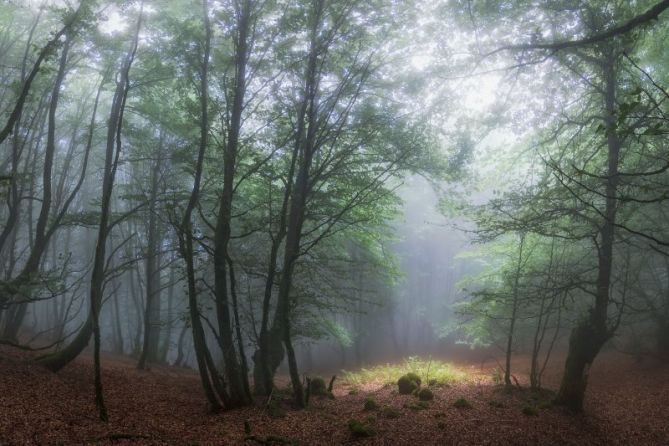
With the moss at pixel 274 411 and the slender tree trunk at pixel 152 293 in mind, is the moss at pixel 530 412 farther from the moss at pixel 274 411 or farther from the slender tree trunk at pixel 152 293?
the slender tree trunk at pixel 152 293

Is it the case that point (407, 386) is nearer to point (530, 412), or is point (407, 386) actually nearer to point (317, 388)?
point (317, 388)

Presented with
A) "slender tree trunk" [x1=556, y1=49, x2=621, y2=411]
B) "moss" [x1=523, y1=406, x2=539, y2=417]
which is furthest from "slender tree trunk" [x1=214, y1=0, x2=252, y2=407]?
"slender tree trunk" [x1=556, y1=49, x2=621, y2=411]

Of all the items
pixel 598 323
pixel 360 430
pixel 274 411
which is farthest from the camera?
pixel 598 323

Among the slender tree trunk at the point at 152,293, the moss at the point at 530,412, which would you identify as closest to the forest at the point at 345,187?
the moss at the point at 530,412

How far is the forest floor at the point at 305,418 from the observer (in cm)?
524

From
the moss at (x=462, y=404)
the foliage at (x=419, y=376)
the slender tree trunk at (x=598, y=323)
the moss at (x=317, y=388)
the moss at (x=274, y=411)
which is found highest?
the slender tree trunk at (x=598, y=323)

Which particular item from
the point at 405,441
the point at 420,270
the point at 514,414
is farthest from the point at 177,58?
the point at 420,270

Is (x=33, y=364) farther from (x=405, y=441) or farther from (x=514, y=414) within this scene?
(x=514, y=414)

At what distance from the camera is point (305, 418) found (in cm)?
639

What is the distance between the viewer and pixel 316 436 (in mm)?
5527

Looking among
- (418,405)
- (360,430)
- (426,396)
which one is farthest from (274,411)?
(426,396)

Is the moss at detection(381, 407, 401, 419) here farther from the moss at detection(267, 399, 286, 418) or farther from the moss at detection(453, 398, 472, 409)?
the moss at detection(267, 399, 286, 418)

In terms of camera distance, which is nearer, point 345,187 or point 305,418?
point 305,418

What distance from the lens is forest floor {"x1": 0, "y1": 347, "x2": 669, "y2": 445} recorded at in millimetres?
5242
